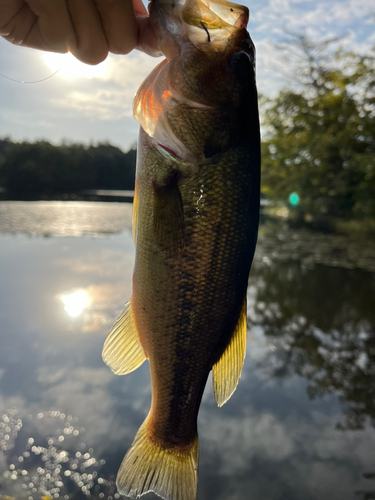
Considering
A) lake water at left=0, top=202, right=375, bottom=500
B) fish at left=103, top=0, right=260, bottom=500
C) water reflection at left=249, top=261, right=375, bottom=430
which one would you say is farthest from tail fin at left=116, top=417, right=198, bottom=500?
water reflection at left=249, top=261, right=375, bottom=430

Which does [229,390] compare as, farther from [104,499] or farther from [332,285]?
[332,285]

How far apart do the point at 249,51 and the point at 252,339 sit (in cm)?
676

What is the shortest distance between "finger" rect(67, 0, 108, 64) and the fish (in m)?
0.23

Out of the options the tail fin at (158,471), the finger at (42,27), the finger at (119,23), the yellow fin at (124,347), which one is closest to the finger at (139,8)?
the finger at (119,23)

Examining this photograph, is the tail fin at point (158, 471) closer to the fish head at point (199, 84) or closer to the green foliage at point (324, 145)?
the fish head at point (199, 84)

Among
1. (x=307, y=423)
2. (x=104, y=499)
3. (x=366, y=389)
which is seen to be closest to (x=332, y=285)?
(x=366, y=389)

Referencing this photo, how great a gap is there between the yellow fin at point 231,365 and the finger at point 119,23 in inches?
47.1

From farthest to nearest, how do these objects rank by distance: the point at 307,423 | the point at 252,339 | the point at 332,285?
the point at 332,285 → the point at 252,339 → the point at 307,423

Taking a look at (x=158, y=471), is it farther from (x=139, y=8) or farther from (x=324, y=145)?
Answer: (x=324, y=145)

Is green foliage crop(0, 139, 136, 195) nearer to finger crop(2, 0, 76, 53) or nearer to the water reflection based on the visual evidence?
the water reflection

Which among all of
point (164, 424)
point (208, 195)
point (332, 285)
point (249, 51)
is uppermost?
point (249, 51)

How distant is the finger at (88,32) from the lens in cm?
139

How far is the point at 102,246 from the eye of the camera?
15711mm

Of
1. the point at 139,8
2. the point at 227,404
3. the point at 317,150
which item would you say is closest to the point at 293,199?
the point at 317,150
